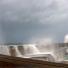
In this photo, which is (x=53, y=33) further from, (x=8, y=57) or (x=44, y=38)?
(x=8, y=57)

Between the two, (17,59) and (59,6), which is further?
(59,6)

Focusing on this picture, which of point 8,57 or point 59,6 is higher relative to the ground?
point 59,6

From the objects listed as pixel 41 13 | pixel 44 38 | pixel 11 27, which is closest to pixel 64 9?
pixel 41 13

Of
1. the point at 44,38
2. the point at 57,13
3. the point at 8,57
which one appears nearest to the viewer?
the point at 8,57

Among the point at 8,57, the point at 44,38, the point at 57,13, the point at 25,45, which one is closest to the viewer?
the point at 8,57

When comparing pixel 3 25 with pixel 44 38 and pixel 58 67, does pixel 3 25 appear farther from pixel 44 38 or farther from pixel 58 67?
pixel 58 67

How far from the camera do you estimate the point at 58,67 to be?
12.0ft

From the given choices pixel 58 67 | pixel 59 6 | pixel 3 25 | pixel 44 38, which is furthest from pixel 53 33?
pixel 58 67

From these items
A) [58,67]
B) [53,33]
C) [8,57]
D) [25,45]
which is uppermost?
[53,33]

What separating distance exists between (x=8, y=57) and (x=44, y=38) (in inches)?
130

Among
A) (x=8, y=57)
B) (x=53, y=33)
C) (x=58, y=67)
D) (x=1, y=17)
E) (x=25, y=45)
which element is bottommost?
(x=58, y=67)

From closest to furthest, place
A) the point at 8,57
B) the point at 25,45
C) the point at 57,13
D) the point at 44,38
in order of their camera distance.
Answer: the point at 8,57 < the point at 25,45 < the point at 44,38 < the point at 57,13

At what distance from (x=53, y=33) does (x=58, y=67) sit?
11.6 ft

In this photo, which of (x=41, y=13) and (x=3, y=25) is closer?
(x=3, y=25)
